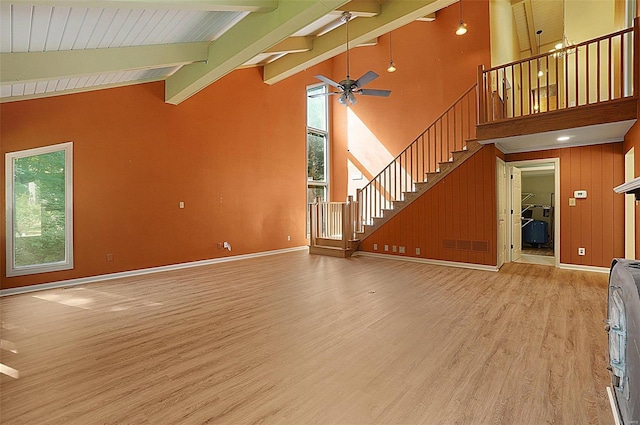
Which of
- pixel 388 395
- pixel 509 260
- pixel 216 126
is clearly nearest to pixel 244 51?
pixel 216 126

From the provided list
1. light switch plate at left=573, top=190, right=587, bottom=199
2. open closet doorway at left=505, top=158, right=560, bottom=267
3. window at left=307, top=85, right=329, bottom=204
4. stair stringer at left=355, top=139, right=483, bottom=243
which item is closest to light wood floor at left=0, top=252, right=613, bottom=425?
light switch plate at left=573, top=190, right=587, bottom=199

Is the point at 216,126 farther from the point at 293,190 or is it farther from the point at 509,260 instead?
the point at 509,260

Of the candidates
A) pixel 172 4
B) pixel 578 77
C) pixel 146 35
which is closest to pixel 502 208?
pixel 578 77

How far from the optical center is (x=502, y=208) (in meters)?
5.98

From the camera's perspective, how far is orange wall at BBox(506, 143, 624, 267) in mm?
5141

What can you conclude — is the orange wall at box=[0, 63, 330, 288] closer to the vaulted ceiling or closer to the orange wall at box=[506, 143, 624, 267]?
the vaulted ceiling

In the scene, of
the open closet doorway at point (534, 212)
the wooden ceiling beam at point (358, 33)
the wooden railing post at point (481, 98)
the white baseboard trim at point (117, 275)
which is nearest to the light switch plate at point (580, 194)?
the open closet doorway at point (534, 212)

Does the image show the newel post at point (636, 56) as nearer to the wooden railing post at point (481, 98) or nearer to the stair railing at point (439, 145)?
the wooden railing post at point (481, 98)

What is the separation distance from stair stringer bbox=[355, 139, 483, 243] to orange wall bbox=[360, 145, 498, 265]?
0.08m

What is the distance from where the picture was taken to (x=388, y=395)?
1.96 metres

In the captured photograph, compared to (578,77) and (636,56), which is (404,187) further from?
(636,56)

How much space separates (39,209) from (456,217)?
726 centimetres

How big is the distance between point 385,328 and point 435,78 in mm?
6957

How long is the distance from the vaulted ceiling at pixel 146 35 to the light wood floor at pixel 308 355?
2824 mm
